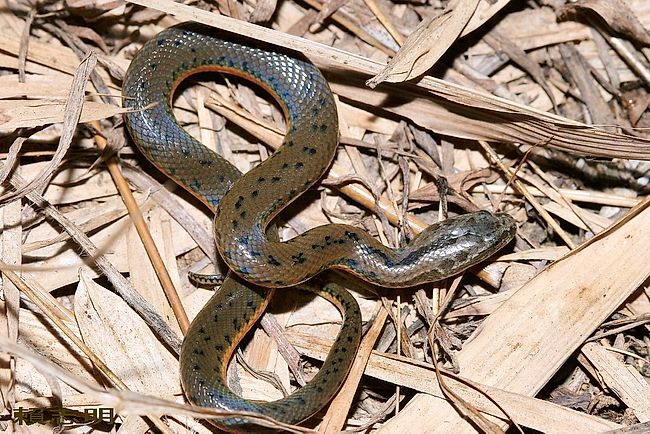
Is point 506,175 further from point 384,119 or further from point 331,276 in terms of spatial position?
point 331,276

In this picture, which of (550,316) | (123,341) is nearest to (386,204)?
(550,316)

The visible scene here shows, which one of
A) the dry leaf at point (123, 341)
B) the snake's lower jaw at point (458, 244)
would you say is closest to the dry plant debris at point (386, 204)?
the dry leaf at point (123, 341)

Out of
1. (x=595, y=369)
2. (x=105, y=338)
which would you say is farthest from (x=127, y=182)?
(x=595, y=369)

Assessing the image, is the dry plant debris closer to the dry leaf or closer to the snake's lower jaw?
the dry leaf

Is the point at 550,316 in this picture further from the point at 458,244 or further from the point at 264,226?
the point at 264,226

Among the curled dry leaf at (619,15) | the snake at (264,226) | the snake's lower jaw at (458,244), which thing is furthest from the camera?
the curled dry leaf at (619,15)

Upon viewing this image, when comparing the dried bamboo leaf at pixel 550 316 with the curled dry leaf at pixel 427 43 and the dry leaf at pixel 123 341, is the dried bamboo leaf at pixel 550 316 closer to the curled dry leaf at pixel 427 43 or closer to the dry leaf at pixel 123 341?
the dry leaf at pixel 123 341
